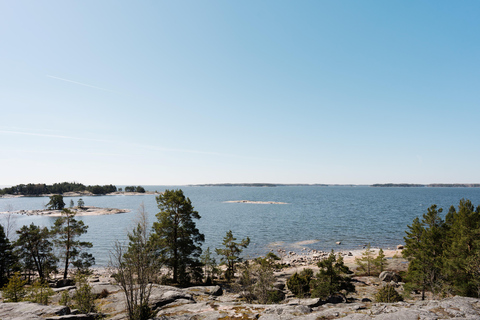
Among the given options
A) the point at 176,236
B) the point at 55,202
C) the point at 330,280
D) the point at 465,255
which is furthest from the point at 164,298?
the point at 55,202

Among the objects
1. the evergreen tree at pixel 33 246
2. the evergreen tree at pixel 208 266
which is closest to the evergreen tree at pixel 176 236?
the evergreen tree at pixel 208 266

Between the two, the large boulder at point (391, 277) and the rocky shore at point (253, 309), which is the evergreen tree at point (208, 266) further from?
the large boulder at point (391, 277)

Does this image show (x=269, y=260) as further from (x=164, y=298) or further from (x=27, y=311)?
(x=27, y=311)

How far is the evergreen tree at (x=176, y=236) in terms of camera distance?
33.0 metres

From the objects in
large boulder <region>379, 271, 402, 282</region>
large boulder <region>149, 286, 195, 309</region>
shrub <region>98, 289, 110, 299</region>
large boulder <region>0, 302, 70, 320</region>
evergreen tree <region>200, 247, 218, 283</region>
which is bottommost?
large boulder <region>379, 271, 402, 282</region>

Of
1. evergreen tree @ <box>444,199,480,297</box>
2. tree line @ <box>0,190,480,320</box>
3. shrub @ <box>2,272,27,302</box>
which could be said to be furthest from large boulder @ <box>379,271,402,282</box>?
shrub @ <box>2,272,27,302</box>

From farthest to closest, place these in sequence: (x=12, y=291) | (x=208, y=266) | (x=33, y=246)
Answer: (x=208, y=266)
(x=33, y=246)
(x=12, y=291)

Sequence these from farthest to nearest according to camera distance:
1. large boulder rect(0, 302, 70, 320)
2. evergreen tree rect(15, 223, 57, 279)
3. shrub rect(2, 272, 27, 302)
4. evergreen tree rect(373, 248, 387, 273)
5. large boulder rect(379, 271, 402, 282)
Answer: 1. evergreen tree rect(373, 248, 387, 273)
2. large boulder rect(379, 271, 402, 282)
3. evergreen tree rect(15, 223, 57, 279)
4. shrub rect(2, 272, 27, 302)
5. large boulder rect(0, 302, 70, 320)

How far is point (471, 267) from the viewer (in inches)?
901

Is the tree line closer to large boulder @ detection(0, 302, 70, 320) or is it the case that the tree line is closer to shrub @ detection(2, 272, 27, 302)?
shrub @ detection(2, 272, 27, 302)

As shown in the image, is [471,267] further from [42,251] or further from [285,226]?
[285,226]

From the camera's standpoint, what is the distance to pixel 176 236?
34.1 metres

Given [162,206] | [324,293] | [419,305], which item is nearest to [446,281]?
[324,293]

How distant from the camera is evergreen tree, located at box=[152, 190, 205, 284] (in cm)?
3303
